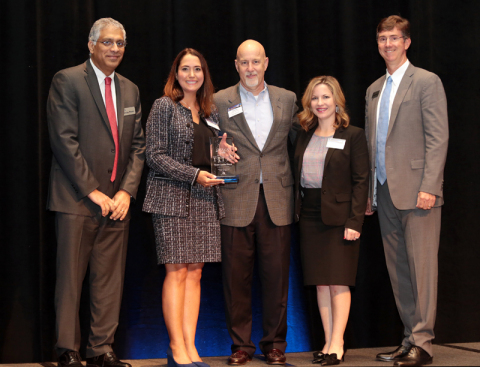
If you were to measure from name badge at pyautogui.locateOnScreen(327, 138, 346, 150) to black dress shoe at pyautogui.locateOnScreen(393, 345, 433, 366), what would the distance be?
50.8 inches

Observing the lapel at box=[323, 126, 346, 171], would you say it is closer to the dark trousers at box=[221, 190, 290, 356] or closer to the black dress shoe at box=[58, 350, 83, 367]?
the dark trousers at box=[221, 190, 290, 356]

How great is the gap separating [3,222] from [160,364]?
1.43m

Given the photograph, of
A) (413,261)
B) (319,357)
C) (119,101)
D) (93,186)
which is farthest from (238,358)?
(119,101)

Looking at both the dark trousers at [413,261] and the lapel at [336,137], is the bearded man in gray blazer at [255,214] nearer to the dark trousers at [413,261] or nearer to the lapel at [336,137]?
the lapel at [336,137]

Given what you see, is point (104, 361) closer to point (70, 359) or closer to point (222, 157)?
point (70, 359)

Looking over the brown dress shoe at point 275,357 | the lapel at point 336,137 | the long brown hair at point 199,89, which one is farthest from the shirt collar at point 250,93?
the brown dress shoe at point 275,357

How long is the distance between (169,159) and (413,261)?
63.9 inches

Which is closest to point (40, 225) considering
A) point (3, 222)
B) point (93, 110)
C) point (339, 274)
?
point (3, 222)

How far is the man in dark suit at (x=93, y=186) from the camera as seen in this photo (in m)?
2.92

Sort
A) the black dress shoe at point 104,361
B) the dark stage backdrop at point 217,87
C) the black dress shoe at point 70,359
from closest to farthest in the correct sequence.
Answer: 1. the black dress shoe at point 70,359
2. the black dress shoe at point 104,361
3. the dark stage backdrop at point 217,87

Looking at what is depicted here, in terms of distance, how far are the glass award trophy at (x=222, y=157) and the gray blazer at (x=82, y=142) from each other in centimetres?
52

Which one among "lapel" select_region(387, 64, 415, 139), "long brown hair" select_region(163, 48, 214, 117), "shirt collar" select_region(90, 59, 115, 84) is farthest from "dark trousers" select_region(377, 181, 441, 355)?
"shirt collar" select_region(90, 59, 115, 84)

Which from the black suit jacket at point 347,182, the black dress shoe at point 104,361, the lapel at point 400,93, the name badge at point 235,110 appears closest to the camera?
the black dress shoe at point 104,361

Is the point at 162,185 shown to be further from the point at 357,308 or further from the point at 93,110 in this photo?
the point at 357,308
